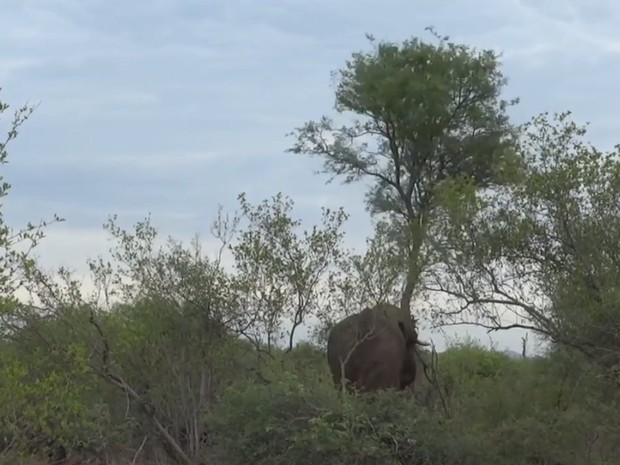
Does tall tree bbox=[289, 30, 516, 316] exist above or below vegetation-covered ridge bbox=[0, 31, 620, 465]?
above

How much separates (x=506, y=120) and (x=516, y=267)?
1531 cm

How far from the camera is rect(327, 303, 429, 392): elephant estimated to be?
657 inches

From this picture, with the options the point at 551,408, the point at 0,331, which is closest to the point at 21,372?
the point at 0,331

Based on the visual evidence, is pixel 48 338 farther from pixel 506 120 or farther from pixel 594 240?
pixel 506 120

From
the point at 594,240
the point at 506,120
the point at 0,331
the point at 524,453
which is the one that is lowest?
the point at 524,453

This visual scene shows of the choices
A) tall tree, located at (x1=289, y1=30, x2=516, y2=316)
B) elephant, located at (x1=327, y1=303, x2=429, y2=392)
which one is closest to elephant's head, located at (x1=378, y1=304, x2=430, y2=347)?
elephant, located at (x1=327, y1=303, x2=429, y2=392)

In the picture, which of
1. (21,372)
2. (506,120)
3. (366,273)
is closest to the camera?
(21,372)

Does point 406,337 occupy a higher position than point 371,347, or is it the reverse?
point 406,337

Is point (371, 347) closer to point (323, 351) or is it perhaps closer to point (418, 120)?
point (323, 351)

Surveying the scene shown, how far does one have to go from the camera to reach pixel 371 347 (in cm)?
A: 1697

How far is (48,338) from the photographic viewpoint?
15992 mm

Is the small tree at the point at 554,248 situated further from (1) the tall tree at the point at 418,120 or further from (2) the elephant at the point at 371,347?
(1) the tall tree at the point at 418,120

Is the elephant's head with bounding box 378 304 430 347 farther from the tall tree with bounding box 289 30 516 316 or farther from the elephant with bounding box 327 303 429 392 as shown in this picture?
the tall tree with bounding box 289 30 516 316

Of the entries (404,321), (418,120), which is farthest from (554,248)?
(418,120)
